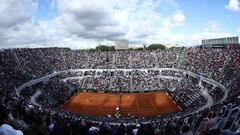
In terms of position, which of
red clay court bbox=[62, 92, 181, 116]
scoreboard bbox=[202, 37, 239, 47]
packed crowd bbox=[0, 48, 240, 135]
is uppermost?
scoreboard bbox=[202, 37, 239, 47]

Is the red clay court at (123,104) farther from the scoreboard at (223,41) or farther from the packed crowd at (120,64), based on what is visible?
the scoreboard at (223,41)

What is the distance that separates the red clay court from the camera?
2281 inches

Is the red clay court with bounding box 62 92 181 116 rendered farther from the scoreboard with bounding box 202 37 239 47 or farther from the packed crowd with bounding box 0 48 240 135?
the scoreboard with bounding box 202 37 239 47

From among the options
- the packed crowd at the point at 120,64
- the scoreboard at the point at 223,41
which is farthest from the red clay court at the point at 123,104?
the scoreboard at the point at 223,41

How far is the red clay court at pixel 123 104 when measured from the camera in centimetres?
5795

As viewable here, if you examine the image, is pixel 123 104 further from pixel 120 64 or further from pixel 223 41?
pixel 223 41

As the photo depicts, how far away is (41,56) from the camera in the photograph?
88688mm

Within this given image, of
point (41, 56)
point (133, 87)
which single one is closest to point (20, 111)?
point (133, 87)

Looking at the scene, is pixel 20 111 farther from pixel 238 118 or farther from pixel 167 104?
pixel 167 104

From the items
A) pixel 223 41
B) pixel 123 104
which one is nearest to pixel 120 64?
pixel 123 104

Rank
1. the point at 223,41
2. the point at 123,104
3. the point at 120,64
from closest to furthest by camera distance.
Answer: the point at 123,104
the point at 120,64
the point at 223,41

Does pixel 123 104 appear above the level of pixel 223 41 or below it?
below

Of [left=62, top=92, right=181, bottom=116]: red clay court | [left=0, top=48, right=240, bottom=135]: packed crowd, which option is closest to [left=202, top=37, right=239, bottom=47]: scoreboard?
[left=0, top=48, right=240, bottom=135]: packed crowd

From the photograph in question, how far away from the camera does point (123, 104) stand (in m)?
64.6
